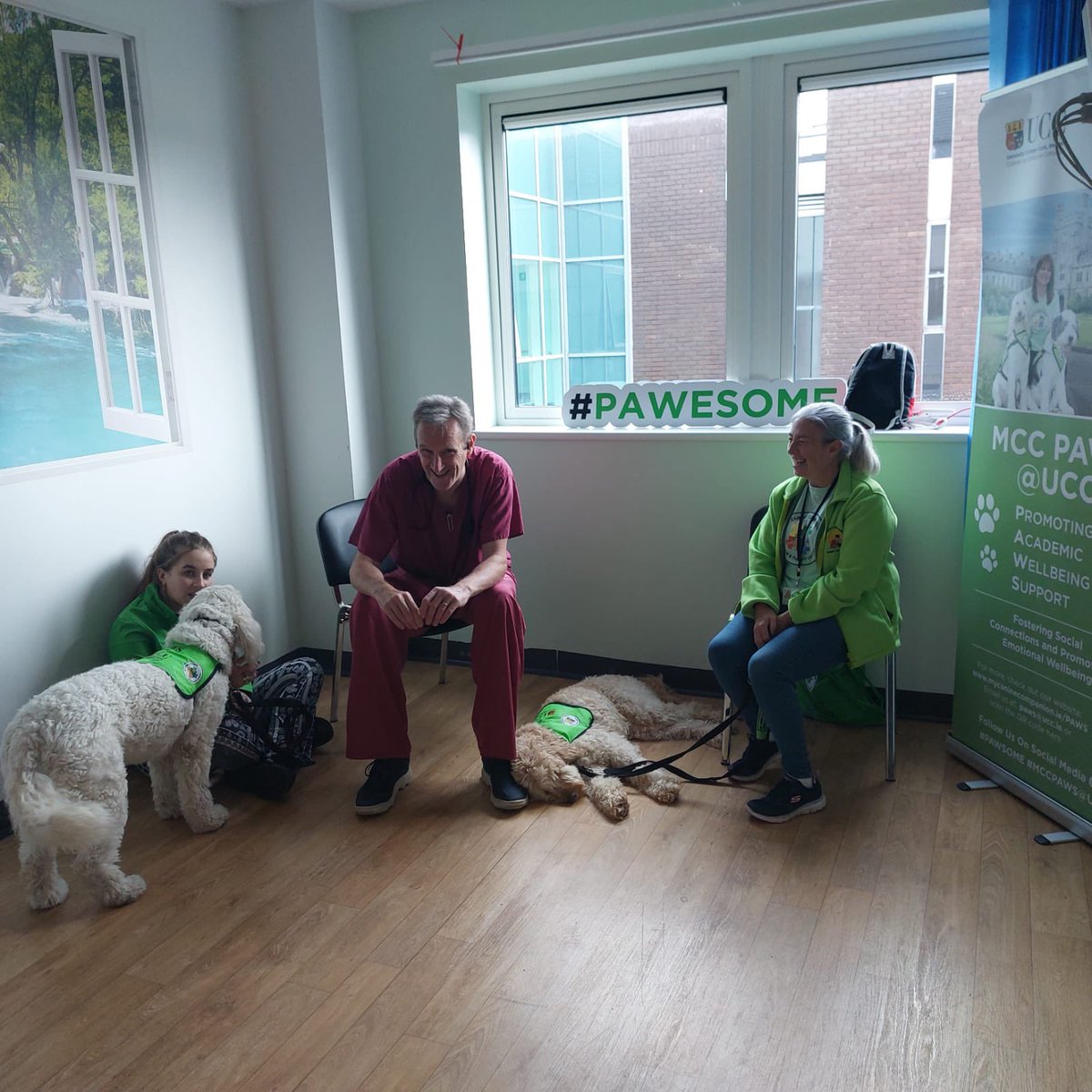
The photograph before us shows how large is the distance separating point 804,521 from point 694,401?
800 mm

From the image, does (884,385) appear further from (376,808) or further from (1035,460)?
(376,808)

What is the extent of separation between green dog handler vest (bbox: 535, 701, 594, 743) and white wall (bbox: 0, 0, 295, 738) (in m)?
1.30

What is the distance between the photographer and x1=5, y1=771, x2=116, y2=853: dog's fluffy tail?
2.05 m

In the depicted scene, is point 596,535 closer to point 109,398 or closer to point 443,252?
point 443,252

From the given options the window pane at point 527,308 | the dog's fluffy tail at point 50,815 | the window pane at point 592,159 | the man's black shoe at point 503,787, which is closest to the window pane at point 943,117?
the window pane at point 592,159

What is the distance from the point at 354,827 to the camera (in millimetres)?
2666

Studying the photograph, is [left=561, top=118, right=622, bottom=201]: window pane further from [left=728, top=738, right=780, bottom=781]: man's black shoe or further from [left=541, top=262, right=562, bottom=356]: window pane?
[left=728, top=738, right=780, bottom=781]: man's black shoe

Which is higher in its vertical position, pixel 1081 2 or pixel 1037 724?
pixel 1081 2

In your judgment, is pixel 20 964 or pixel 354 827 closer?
pixel 20 964

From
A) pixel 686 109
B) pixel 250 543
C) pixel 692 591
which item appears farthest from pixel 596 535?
pixel 686 109

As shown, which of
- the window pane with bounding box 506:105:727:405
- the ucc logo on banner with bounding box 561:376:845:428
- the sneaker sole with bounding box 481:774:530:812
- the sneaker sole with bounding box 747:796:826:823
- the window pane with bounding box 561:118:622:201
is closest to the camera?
the sneaker sole with bounding box 747:796:826:823

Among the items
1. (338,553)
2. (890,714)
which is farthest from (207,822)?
(890,714)

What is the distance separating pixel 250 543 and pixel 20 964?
1792 millimetres

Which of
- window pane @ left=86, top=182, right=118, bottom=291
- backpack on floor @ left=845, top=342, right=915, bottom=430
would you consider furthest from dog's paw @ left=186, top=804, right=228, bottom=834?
backpack on floor @ left=845, top=342, right=915, bottom=430
